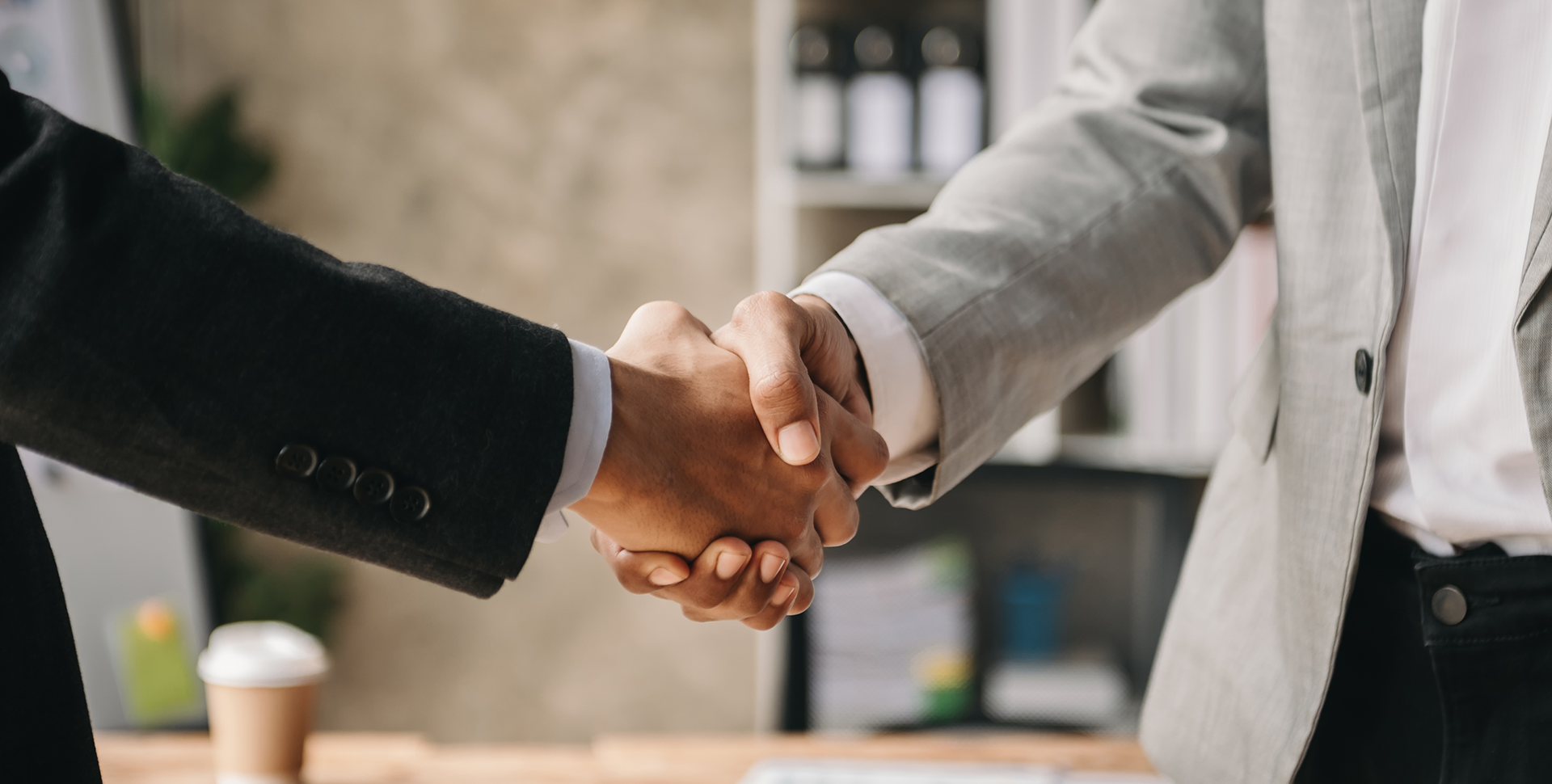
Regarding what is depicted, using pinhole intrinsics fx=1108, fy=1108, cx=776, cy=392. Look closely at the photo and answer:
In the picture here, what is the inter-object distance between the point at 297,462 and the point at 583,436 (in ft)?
0.67

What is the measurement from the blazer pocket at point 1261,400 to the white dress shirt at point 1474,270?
121mm

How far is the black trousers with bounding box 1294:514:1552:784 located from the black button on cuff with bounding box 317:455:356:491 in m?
0.71

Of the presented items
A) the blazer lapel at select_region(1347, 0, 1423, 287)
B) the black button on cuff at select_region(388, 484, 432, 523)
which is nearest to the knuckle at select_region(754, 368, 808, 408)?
the black button on cuff at select_region(388, 484, 432, 523)

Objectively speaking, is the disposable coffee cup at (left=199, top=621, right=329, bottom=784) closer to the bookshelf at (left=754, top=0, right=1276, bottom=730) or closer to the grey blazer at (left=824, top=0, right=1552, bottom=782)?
the grey blazer at (left=824, top=0, right=1552, bottom=782)

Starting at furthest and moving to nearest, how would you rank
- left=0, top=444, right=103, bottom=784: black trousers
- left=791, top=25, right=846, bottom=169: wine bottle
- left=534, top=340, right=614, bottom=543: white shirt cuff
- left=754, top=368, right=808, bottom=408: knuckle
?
left=791, top=25, right=846, bottom=169: wine bottle, left=754, top=368, right=808, bottom=408: knuckle, left=534, top=340, right=614, bottom=543: white shirt cuff, left=0, top=444, right=103, bottom=784: black trousers

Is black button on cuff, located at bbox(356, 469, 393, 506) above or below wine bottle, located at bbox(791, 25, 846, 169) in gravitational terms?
below

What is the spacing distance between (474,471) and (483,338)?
0.09m

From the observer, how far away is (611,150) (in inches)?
105

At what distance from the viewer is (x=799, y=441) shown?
90cm

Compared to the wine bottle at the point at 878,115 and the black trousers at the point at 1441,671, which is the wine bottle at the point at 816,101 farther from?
the black trousers at the point at 1441,671

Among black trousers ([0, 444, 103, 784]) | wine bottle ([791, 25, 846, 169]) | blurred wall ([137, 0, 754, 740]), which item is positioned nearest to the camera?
black trousers ([0, 444, 103, 784])

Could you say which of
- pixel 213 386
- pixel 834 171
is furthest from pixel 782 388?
pixel 834 171

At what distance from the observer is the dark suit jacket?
0.57 metres

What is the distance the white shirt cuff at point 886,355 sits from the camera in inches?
38.5
